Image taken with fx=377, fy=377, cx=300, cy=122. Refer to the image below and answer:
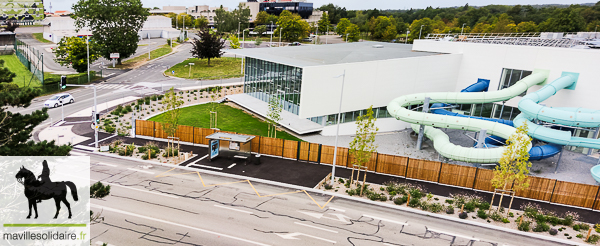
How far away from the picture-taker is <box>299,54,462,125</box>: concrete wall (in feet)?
121

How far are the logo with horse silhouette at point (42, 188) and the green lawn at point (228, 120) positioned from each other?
80.3 ft

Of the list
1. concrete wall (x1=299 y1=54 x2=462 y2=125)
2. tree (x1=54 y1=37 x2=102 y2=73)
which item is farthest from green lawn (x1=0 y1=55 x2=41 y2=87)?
concrete wall (x1=299 y1=54 x2=462 y2=125)

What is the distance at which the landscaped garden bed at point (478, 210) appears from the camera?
22484 millimetres

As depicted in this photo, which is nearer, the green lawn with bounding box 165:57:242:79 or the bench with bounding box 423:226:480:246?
the bench with bounding box 423:226:480:246

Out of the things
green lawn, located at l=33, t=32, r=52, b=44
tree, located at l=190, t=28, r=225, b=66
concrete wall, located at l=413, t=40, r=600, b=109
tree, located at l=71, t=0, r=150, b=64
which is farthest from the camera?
green lawn, located at l=33, t=32, r=52, b=44

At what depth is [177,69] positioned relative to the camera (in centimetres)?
7050

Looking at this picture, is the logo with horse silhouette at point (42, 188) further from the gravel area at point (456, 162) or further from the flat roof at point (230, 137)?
the gravel area at point (456, 162)

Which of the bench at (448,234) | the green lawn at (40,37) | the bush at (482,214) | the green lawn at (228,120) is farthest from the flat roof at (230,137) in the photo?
the green lawn at (40,37)

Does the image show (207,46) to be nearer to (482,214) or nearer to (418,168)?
(418,168)

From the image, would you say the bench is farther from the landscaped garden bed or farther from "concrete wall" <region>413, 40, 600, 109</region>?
"concrete wall" <region>413, 40, 600, 109</region>

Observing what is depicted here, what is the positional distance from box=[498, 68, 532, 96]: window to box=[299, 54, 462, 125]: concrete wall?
17.6 ft

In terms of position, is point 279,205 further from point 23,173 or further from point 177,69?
point 177,69

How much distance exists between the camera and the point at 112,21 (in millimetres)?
66125

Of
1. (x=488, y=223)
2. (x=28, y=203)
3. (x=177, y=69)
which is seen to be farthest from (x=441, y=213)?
(x=177, y=69)
